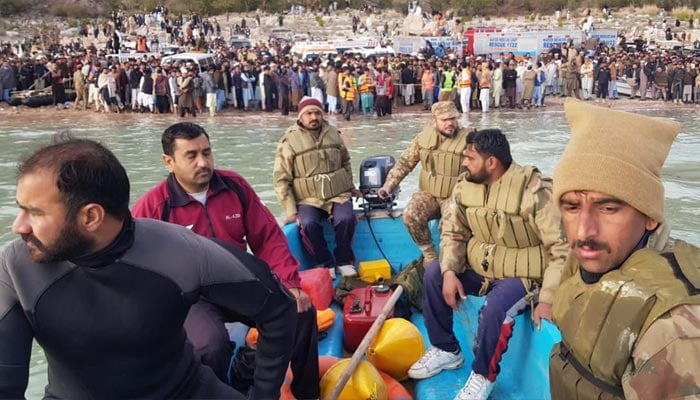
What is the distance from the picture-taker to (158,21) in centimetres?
4394

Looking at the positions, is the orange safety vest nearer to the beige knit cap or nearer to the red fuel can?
the red fuel can

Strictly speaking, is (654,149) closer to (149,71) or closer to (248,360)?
(248,360)

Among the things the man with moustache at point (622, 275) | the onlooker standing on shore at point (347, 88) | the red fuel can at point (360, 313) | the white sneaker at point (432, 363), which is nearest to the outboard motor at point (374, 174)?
the red fuel can at point (360, 313)

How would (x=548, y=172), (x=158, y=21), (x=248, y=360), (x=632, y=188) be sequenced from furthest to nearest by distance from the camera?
(x=158, y=21) → (x=548, y=172) → (x=248, y=360) → (x=632, y=188)

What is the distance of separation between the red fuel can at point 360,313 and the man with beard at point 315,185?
32.5 inches

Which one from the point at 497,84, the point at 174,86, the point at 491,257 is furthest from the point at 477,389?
the point at 497,84

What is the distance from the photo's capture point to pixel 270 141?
15.5 meters

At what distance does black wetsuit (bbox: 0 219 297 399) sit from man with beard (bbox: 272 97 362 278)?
3.21 m

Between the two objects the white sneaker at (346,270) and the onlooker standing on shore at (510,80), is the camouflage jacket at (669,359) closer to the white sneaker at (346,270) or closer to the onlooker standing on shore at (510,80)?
the white sneaker at (346,270)

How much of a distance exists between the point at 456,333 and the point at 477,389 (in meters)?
1.10

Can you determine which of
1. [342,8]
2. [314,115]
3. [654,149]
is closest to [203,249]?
[654,149]

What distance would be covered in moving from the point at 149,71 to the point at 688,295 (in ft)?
64.1

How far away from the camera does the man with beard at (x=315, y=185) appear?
17.6 ft

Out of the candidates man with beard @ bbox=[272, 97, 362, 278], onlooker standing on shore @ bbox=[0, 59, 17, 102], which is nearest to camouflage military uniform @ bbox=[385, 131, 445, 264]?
man with beard @ bbox=[272, 97, 362, 278]
